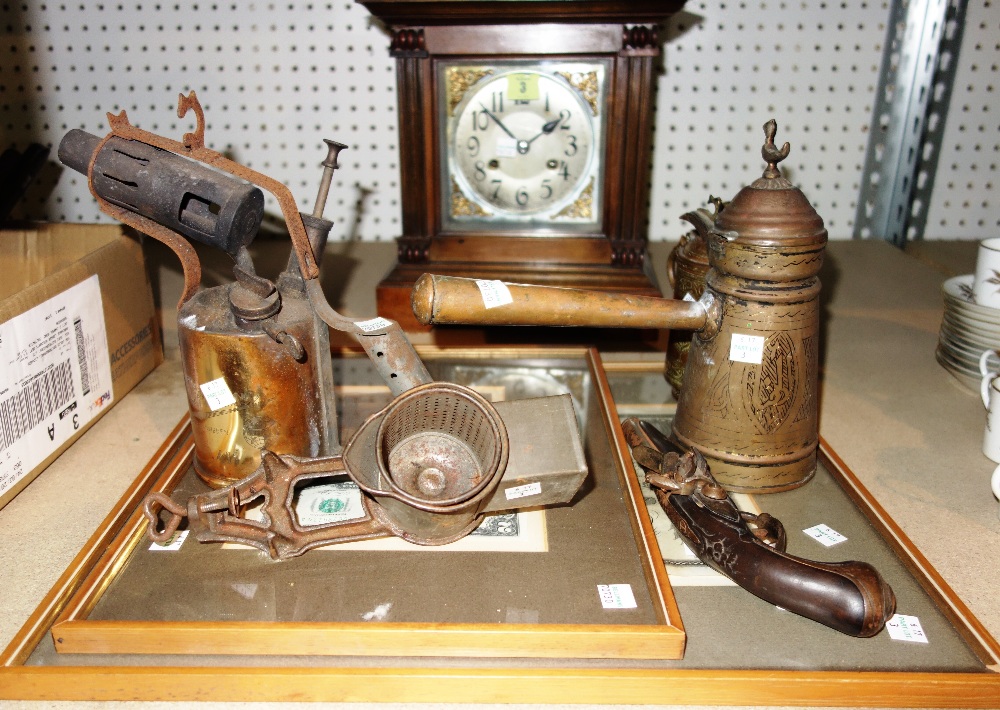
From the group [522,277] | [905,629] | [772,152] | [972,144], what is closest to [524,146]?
[522,277]

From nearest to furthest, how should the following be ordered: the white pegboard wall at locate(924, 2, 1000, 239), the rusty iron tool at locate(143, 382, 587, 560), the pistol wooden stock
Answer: the pistol wooden stock
the rusty iron tool at locate(143, 382, 587, 560)
the white pegboard wall at locate(924, 2, 1000, 239)

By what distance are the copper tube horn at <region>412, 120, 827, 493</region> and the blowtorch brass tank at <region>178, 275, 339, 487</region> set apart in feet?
0.67

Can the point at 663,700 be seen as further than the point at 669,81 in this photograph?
No

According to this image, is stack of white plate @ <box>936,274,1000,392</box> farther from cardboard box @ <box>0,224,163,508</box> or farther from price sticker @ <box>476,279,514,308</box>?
cardboard box @ <box>0,224,163,508</box>

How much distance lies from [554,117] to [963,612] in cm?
111

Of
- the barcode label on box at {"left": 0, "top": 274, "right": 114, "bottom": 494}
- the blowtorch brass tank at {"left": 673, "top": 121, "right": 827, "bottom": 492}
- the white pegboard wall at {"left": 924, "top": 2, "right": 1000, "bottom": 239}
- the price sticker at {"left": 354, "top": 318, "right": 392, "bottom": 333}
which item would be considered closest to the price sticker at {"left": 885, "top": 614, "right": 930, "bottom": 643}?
the blowtorch brass tank at {"left": 673, "top": 121, "right": 827, "bottom": 492}

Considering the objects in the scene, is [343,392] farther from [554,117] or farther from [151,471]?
[554,117]

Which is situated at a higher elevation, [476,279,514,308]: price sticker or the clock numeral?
the clock numeral

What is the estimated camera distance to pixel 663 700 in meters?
0.88

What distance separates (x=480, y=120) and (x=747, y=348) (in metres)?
0.76

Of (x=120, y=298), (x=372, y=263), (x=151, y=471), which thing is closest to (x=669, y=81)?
(x=372, y=263)

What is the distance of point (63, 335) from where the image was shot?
1.33 m

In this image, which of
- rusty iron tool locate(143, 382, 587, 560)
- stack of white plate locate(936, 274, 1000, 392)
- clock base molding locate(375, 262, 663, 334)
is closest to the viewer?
rusty iron tool locate(143, 382, 587, 560)

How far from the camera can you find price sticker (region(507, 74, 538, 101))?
61.9 inches
